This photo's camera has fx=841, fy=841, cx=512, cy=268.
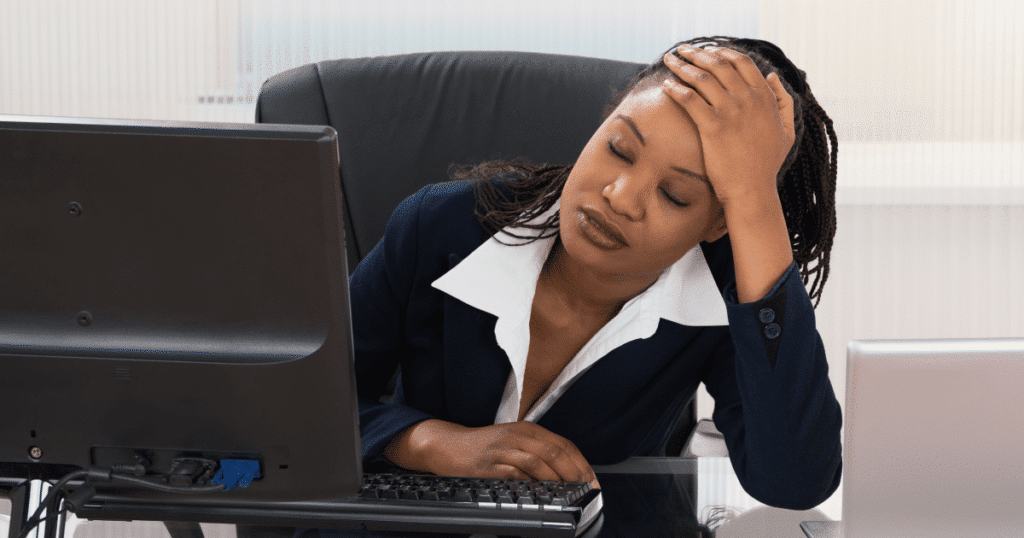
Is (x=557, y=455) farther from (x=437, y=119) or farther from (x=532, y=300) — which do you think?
(x=437, y=119)

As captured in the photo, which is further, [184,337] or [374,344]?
[374,344]

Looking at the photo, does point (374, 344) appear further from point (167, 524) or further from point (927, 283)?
point (927, 283)

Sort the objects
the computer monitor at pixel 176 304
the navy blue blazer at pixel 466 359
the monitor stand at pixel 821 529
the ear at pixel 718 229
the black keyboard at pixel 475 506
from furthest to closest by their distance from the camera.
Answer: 1. the navy blue blazer at pixel 466 359
2. the ear at pixel 718 229
3. the monitor stand at pixel 821 529
4. the black keyboard at pixel 475 506
5. the computer monitor at pixel 176 304

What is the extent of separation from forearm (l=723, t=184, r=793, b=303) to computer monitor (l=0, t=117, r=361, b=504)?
401 mm

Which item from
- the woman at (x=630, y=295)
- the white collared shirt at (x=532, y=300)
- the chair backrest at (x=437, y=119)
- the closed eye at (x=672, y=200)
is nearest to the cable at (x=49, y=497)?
the woman at (x=630, y=295)

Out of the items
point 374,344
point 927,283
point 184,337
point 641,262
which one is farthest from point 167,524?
Answer: point 927,283

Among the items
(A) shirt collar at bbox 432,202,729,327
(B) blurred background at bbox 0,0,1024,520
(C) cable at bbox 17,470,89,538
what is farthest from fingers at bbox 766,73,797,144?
(B) blurred background at bbox 0,0,1024,520

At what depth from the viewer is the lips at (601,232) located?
0.82 metres

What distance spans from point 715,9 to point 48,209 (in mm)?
1695

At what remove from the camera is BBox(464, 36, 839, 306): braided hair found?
95cm

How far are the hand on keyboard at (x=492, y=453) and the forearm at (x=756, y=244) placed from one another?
0.23 m

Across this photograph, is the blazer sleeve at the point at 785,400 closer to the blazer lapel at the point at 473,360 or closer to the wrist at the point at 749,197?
the wrist at the point at 749,197

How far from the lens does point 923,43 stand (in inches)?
77.6

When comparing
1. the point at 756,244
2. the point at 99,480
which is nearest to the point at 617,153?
the point at 756,244
